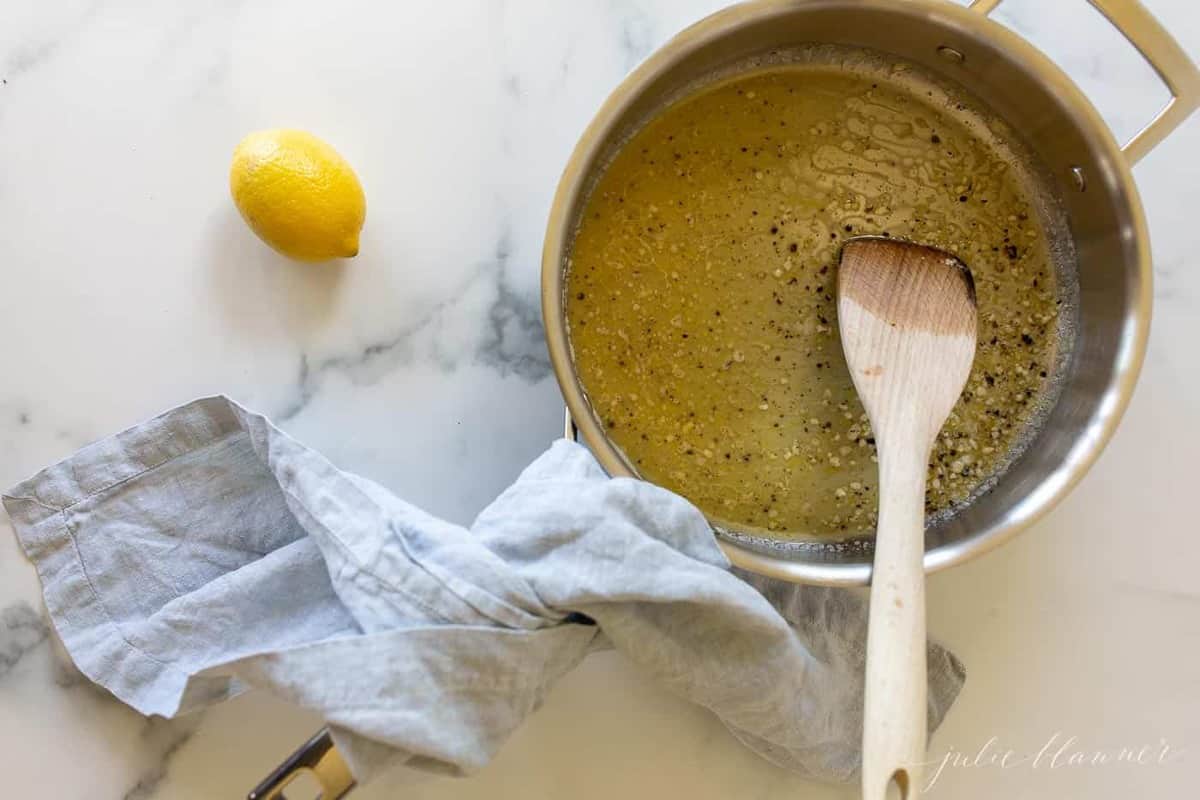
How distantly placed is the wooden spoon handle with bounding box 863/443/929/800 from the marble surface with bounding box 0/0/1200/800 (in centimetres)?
21

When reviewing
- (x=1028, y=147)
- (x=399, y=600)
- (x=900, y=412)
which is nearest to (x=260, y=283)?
(x=399, y=600)

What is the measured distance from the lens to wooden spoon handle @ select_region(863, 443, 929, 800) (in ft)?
2.07

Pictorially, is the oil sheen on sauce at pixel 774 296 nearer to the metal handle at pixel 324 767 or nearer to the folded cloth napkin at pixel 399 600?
the folded cloth napkin at pixel 399 600

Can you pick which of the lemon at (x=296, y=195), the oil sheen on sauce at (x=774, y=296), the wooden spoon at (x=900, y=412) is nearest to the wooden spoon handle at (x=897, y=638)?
the wooden spoon at (x=900, y=412)

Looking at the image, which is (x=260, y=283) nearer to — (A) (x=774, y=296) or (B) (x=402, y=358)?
(B) (x=402, y=358)

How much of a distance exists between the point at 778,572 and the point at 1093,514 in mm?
371

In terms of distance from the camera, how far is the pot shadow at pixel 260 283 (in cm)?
84

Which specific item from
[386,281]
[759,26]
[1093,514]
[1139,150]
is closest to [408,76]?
[386,281]

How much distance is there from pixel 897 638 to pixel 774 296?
321 millimetres

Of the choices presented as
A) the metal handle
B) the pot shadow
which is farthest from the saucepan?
the pot shadow

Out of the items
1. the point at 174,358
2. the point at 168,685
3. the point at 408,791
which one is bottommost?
the point at 408,791

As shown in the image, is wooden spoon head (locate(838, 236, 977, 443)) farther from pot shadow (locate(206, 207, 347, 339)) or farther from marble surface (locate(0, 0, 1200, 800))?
pot shadow (locate(206, 207, 347, 339))

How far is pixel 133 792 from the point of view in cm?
81

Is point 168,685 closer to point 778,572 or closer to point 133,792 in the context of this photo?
point 133,792
